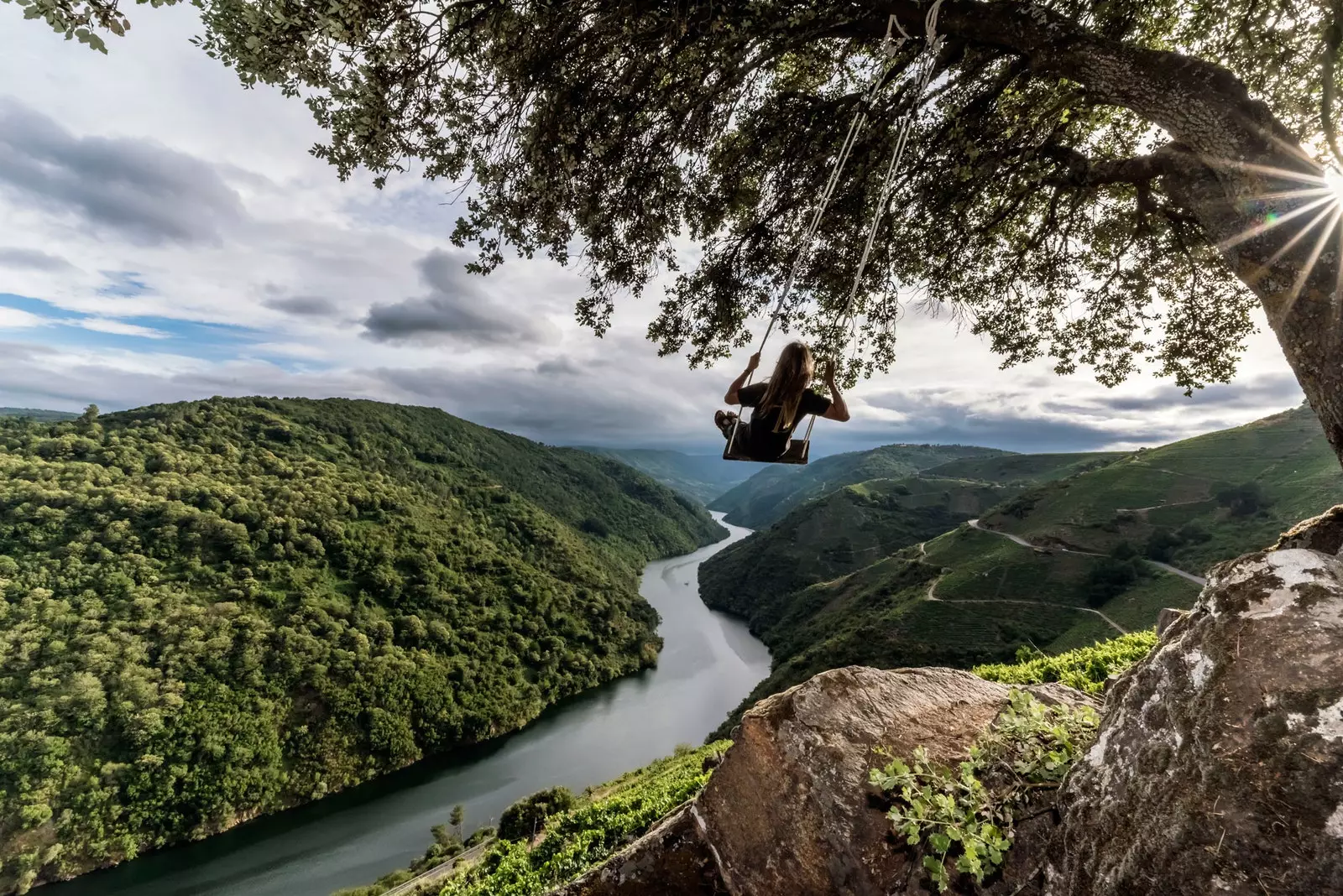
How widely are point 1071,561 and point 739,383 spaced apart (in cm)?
5769

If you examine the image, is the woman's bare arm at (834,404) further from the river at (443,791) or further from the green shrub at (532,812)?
the river at (443,791)

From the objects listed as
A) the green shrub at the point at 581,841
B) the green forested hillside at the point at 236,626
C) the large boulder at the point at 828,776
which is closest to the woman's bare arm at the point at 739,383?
the large boulder at the point at 828,776

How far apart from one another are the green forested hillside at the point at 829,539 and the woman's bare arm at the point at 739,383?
243 ft

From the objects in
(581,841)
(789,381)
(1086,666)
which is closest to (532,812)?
(581,841)

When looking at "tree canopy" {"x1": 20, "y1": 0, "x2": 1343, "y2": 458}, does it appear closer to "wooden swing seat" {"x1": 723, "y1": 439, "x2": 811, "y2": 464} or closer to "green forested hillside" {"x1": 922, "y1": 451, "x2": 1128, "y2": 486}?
"wooden swing seat" {"x1": 723, "y1": 439, "x2": 811, "y2": 464}

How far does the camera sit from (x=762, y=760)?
12.2ft

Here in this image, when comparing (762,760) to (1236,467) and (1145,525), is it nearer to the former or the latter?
(1145,525)

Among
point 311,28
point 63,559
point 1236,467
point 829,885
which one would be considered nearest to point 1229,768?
point 829,885

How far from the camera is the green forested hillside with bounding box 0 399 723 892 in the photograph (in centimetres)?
3853

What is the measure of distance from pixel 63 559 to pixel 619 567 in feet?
247

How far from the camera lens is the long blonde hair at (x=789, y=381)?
14.3 ft

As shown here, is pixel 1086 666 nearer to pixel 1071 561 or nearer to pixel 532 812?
pixel 532 812

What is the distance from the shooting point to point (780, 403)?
4527 mm

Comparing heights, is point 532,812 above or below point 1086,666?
→ below
